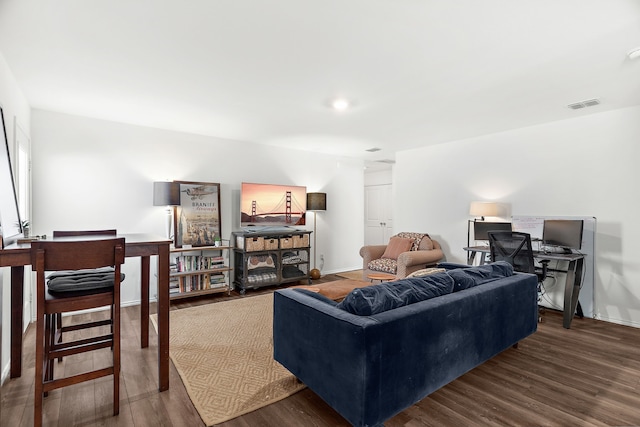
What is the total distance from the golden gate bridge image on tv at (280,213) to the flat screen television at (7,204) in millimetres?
2875

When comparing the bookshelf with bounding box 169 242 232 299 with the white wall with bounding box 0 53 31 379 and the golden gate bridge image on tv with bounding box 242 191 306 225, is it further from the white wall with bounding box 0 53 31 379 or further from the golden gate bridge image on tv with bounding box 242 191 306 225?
the white wall with bounding box 0 53 31 379

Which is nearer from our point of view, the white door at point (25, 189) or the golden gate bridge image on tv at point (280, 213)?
the white door at point (25, 189)

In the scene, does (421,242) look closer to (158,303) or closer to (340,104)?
(340,104)

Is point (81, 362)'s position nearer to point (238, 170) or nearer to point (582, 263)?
point (238, 170)

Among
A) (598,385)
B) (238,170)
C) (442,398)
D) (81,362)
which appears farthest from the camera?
(238,170)

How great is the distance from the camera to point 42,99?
338 centimetres

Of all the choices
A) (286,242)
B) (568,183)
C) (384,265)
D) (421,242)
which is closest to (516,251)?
(568,183)

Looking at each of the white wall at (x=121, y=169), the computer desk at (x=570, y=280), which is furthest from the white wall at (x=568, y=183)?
the white wall at (x=121, y=169)

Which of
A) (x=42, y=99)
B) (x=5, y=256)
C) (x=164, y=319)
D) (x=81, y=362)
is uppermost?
(x=42, y=99)

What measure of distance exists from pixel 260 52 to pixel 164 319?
6.67ft

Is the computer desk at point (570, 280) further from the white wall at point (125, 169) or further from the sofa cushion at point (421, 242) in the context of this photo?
the white wall at point (125, 169)

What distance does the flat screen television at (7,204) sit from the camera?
7.16ft

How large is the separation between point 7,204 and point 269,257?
3.32m

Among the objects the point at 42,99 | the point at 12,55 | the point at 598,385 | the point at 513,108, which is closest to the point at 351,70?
the point at 513,108
